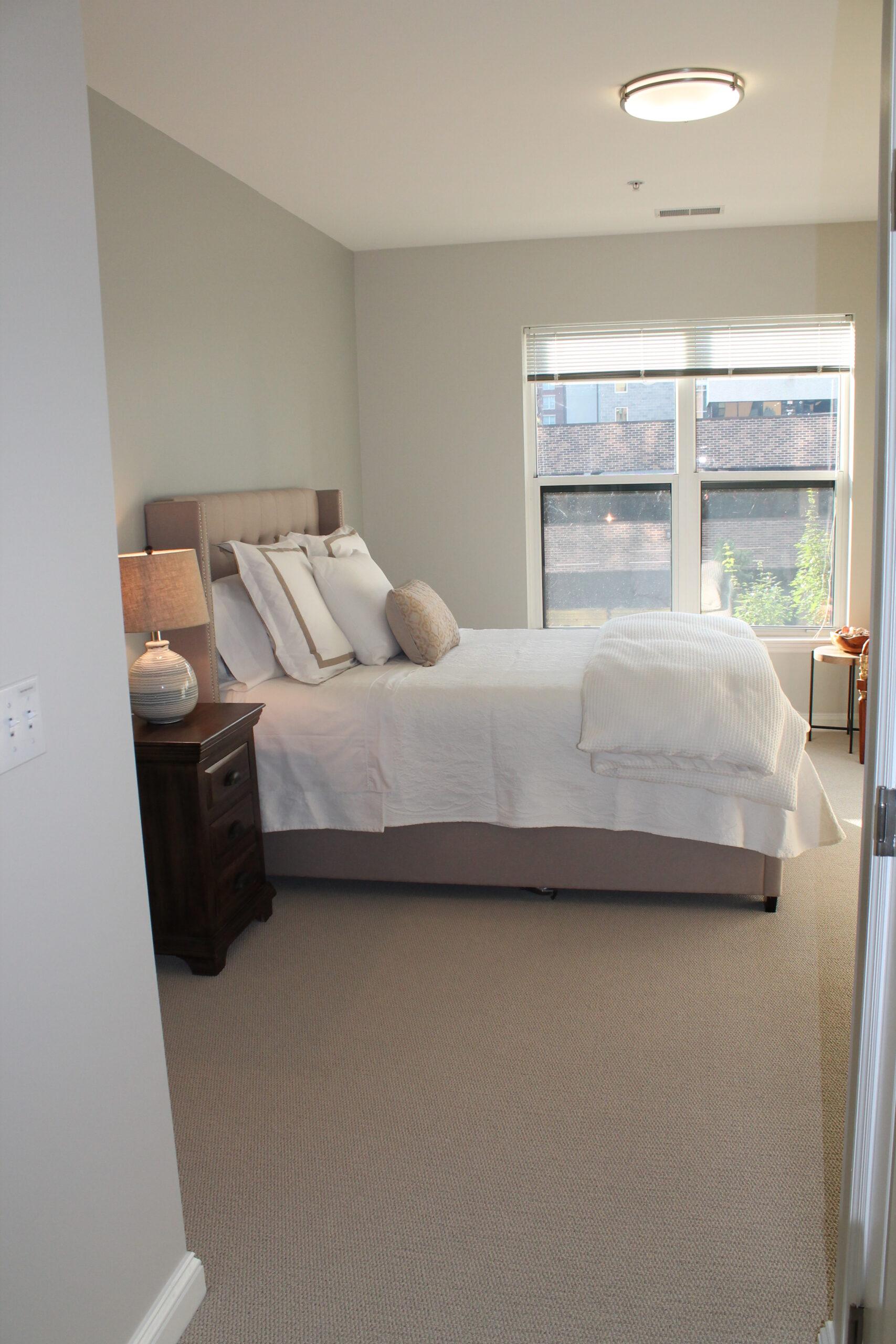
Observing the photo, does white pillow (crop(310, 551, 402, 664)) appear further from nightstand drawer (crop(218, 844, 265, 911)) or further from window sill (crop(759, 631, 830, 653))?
window sill (crop(759, 631, 830, 653))

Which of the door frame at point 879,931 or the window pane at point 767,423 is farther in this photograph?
the window pane at point 767,423

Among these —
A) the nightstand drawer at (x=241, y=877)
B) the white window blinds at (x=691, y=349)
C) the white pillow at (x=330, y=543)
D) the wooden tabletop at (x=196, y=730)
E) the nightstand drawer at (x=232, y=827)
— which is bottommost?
the nightstand drawer at (x=241, y=877)

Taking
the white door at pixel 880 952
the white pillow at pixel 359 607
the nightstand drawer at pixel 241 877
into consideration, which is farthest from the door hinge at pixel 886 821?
the white pillow at pixel 359 607

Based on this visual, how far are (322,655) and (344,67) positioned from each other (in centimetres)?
183

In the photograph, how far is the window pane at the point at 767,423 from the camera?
5.58 meters

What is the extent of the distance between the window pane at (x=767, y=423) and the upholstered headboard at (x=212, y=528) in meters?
2.31

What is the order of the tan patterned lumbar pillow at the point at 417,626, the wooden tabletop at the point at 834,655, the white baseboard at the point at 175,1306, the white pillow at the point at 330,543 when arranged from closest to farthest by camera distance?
the white baseboard at the point at 175,1306
the tan patterned lumbar pillow at the point at 417,626
the white pillow at the point at 330,543
the wooden tabletop at the point at 834,655

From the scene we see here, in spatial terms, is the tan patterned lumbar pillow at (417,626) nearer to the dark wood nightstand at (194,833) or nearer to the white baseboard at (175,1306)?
the dark wood nightstand at (194,833)

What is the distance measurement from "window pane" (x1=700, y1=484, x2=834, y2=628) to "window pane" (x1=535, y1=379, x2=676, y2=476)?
41cm

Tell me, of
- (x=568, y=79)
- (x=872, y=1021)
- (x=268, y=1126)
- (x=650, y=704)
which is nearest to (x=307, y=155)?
(x=568, y=79)

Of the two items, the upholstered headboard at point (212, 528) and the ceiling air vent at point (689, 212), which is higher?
the ceiling air vent at point (689, 212)

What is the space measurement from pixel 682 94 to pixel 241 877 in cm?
280

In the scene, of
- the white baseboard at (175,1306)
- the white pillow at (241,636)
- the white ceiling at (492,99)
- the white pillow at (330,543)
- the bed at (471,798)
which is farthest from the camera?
the white pillow at (330,543)

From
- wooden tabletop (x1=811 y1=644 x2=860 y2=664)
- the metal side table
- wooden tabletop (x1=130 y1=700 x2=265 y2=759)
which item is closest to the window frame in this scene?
the metal side table
